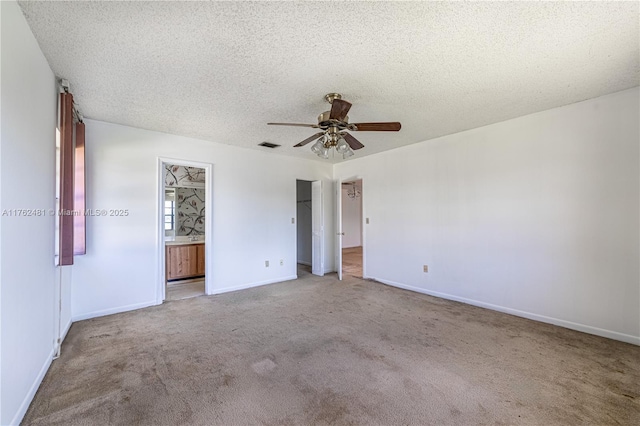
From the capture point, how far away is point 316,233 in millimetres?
5762

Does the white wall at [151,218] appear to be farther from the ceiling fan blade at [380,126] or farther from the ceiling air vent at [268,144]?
the ceiling fan blade at [380,126]

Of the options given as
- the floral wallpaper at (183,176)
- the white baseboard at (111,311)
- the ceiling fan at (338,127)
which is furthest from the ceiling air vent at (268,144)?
the white baseboard at (111,311)

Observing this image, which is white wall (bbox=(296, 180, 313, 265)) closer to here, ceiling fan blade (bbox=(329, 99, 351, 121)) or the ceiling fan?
the ceiling fan

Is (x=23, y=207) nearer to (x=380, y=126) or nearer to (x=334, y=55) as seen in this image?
(x=334, y=55)

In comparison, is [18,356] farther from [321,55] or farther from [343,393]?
[321,55]

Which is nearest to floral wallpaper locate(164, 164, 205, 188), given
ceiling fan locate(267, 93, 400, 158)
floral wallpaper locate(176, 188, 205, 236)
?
floral wallpaper locate(176, 188, 205, 236)

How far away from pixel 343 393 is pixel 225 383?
2.83 ft

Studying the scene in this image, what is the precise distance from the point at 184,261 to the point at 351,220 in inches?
251

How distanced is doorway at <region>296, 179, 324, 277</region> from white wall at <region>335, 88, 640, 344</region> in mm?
1622

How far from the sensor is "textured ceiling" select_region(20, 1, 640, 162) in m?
1.64

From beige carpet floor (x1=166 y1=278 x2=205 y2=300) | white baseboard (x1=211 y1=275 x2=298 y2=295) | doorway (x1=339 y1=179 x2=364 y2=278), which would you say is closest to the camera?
beige carpet floor (x1=166 y1=278 x2=205 y2=300)

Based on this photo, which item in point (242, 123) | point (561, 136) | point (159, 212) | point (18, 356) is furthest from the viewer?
point (159, 212)

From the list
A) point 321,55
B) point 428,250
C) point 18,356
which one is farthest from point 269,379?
point 428,250

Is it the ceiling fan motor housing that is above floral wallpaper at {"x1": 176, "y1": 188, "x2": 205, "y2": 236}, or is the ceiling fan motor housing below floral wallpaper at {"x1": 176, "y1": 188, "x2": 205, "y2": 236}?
above
